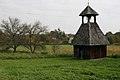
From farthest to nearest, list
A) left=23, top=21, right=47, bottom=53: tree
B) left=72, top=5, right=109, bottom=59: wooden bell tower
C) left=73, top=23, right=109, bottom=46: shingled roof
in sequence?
left=23, top=21, right=47, bottom=53: tree → left=73, top=23, right=109, bottom=46: shingled roof → left=72, top=5, right=109, bottom=59: wooden bell tower

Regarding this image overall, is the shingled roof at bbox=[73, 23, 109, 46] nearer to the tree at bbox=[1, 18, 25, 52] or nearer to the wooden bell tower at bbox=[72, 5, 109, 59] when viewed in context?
the wooden bell tower at bbox=[72, 5, 109, 59]

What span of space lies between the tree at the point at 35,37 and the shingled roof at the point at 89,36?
14066mm

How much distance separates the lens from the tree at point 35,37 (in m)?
49.8

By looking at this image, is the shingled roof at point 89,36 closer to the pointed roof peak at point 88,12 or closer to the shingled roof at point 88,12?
the pointed roof peak at point 88,12

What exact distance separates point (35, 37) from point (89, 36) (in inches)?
686

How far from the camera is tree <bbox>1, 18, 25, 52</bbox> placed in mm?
50312

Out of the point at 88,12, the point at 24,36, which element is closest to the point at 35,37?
the point at 24,36

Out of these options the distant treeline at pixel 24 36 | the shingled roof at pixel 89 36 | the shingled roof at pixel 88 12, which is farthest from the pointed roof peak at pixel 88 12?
the distant treeline at pixel 24 36

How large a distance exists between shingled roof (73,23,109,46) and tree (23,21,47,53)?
1407 cm

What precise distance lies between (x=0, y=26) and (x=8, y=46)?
5.02m

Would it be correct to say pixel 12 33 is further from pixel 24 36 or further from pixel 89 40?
pixel 89 40

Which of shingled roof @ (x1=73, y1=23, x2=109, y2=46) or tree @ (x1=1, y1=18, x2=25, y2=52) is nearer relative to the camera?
shingled roof @ (x1=73, y1=23, x2=109, y2=46)

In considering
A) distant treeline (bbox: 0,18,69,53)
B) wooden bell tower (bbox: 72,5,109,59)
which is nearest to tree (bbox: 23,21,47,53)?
distant treeline (bbox: 0,18,69,53)

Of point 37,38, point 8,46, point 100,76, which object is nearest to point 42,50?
point 37,38
